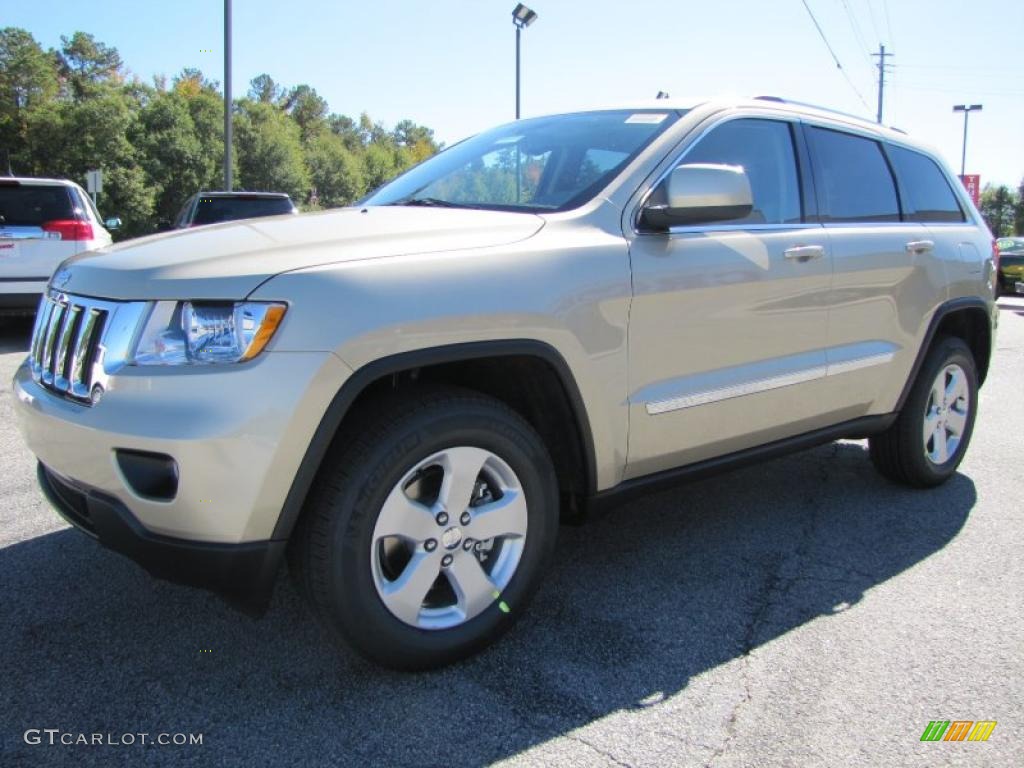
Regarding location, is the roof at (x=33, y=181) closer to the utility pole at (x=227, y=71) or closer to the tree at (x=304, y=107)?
the utility pole at (x=227, y=71)

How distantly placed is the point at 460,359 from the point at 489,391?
1.35ft

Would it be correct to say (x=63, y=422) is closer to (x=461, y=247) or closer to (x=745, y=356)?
(x=461, y=247)

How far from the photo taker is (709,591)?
3.29 meters

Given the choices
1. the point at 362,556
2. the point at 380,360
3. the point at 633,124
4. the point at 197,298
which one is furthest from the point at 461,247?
the point at 633,124

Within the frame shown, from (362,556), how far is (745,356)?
5.42ft

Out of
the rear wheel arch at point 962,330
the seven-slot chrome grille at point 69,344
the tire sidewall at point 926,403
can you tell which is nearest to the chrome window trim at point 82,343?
the seven-slot chrome grille at point 69,344

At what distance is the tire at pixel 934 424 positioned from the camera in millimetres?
4344

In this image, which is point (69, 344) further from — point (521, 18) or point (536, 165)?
point (521, 18)

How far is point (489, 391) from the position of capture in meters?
2.91

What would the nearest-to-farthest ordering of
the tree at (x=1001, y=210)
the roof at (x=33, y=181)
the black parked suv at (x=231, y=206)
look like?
the roof at (x=33, y=181) → the black parked suv at (x=231, y=206) → the tree at (x=1001, y=210)

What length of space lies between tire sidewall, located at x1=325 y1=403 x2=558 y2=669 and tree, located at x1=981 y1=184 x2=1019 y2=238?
313 feet

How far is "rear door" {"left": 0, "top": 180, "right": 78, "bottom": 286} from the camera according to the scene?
8547 mm

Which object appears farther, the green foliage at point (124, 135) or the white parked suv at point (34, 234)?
the green foliage at point (124, 135)

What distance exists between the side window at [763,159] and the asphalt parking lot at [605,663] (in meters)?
1.40
